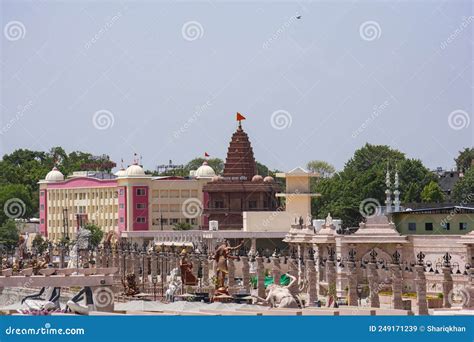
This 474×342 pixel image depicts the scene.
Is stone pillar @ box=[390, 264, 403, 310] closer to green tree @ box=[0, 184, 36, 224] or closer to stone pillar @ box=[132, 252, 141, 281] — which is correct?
stone pillar @ box=[132, 252, 141, 281]

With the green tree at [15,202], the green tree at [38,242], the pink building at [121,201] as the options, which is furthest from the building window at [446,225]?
the green tree at [15,202]

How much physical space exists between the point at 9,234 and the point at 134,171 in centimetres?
1194

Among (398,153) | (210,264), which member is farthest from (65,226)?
(210,264)

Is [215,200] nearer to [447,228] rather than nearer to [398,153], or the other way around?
[398,153]

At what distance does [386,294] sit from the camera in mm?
80438

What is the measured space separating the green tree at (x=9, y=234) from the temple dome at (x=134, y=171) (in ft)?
35.6

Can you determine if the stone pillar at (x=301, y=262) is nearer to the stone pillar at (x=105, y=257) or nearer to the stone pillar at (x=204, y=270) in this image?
the stone pillar at (x=204, y=270)

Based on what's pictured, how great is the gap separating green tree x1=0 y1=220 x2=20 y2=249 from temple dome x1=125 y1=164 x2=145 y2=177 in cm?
1085

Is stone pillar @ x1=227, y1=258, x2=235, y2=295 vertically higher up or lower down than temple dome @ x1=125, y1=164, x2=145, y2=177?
lower down

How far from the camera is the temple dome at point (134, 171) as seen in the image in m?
148

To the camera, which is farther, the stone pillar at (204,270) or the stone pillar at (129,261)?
the stone pillar at (129,261)

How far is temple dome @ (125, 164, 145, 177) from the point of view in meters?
148

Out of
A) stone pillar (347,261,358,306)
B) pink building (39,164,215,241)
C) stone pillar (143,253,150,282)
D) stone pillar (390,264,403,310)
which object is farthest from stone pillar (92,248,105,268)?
stone pillar (390,264,403,310)

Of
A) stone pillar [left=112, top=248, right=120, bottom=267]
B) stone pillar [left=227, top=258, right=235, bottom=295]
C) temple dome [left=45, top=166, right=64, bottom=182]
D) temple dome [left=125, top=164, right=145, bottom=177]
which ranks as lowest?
stone pillar [left=227, top=258, right=235, bottom=295]
